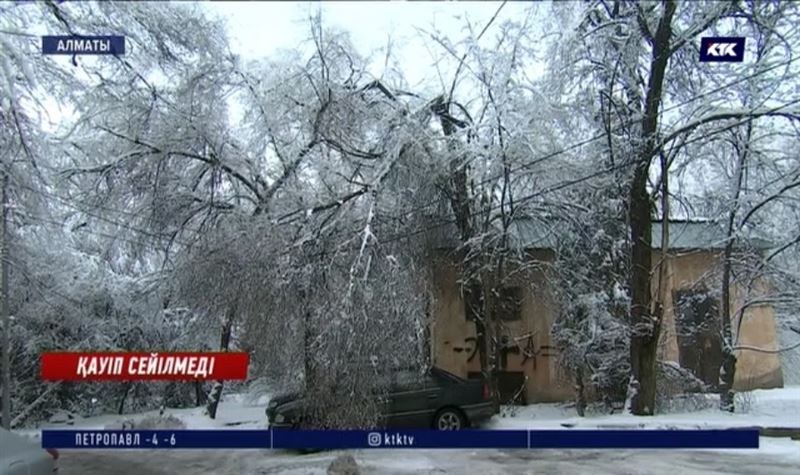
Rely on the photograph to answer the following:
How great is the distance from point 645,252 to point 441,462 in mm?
4728

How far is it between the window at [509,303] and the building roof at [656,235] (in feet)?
2.56

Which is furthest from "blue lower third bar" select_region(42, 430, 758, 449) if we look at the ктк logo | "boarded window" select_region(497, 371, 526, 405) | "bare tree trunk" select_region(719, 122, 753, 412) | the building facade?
the ктк logo

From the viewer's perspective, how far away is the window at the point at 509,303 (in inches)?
411

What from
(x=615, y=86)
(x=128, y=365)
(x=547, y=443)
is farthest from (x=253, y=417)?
(x=615, y=86)

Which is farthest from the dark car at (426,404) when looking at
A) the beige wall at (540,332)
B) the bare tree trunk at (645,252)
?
the bare tree trunk at (645,252)

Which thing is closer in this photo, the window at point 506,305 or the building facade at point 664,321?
the building facade at point 664,321

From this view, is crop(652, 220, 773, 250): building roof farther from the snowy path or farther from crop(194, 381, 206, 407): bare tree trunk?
crop(194, 381, 206, 407): bare tree trunk

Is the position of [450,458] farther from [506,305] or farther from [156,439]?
[506,305]

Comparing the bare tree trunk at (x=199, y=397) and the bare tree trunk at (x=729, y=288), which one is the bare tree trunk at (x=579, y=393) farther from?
the bare tree trunk at (x=199, y=397)

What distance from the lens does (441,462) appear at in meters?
7.05

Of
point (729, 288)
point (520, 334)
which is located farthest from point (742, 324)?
point (520, 334)

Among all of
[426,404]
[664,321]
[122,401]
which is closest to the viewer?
[122,401]

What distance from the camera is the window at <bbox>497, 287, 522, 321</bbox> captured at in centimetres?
1045

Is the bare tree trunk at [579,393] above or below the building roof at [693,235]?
below
